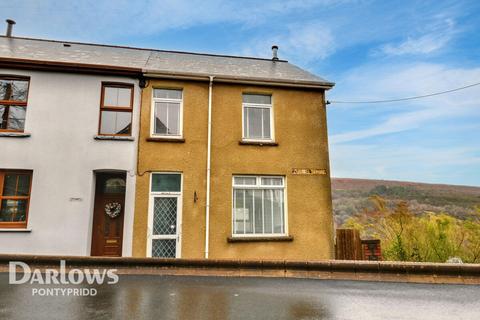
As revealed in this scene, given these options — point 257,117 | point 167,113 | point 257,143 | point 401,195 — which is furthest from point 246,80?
point 401,195

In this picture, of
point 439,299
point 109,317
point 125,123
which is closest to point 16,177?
point 125,123

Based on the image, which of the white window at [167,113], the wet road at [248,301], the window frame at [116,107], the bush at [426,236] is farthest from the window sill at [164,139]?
the bush at [426,236]

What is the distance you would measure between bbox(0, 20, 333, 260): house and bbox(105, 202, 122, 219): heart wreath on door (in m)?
0.03

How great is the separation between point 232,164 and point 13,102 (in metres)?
6.89

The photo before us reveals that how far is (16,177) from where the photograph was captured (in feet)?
28.5

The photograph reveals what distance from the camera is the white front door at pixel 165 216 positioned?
8766 mm

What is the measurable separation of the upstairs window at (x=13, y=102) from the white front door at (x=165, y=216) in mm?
4397

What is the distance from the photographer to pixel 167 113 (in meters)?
9.62

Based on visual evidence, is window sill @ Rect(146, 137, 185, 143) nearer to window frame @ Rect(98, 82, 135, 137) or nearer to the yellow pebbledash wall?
the yellow pebbledash wall

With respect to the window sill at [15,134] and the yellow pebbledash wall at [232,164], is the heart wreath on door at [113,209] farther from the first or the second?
A: the window sill at [15,134]

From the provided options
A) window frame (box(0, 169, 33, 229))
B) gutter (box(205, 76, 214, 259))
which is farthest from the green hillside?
window frame (box(0, 169, 33, 229))

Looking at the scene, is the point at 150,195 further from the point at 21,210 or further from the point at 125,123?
the point at 21,210

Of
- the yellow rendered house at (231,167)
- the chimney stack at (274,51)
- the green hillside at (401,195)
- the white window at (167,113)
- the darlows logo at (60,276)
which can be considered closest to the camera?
the darlows logo at (60,276)

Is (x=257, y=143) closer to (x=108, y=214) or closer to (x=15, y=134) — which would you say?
(x=108, y=214)
